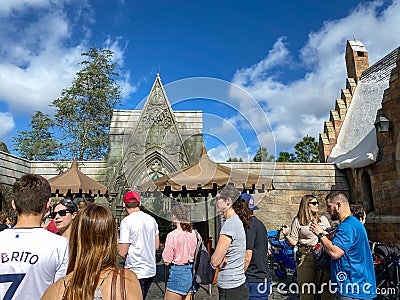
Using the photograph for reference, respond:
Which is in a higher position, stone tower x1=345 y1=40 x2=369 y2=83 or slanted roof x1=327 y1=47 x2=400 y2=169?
stone tower x1=345 y1=40 x2=369 y2=83

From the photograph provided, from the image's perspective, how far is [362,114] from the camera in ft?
50.0

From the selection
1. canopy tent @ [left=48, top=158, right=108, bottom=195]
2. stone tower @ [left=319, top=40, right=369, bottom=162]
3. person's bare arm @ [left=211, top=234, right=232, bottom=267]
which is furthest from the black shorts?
stone tower @ [left=319, top=40, right=369, bottom=162]

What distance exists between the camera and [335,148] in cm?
1571

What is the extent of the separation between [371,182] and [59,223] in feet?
33.0

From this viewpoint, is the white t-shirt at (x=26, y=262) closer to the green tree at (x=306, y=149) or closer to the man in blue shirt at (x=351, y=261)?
the man in blue shirt at (x=351, y=261)

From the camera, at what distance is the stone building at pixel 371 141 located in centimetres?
942

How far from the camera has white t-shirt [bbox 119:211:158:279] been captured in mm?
4121

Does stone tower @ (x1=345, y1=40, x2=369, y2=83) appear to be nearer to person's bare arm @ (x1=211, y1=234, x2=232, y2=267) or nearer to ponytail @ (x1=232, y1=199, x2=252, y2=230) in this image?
ponytail @ (x1=232, y1=199, x2=252, y2=230)

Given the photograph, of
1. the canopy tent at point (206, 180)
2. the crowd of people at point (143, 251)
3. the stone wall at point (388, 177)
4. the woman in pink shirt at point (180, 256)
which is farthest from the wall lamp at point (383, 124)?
the woman in pink shirt at point (180, 256)

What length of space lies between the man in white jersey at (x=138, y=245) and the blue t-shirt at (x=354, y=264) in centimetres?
213

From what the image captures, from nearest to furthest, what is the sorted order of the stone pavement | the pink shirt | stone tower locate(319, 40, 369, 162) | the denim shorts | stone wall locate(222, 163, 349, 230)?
the denim shorts
the pink shirt
the stone pavement
stone wall locate(222, 163, 349, 230)
stone tower locate(319, 40, 369, 162)

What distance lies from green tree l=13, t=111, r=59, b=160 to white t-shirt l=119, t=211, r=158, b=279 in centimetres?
2621

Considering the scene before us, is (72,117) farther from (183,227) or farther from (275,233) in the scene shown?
(183,227)

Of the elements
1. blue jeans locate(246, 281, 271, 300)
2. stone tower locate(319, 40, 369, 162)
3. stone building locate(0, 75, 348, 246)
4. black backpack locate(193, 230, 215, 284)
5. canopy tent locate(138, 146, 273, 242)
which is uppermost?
stone tower locate(319, 40, 369, 162)
